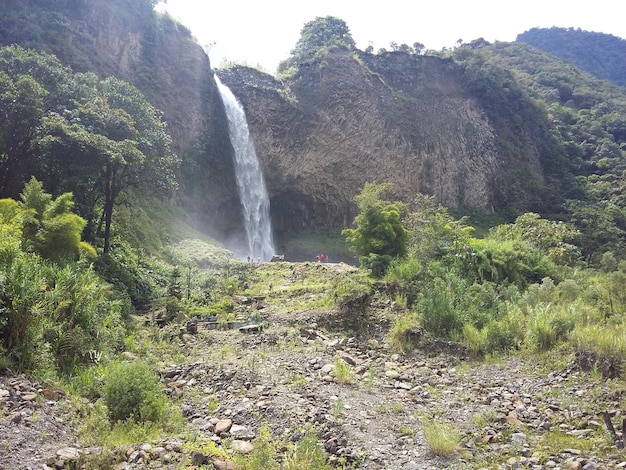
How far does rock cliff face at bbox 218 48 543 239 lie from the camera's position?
3616 centimetres

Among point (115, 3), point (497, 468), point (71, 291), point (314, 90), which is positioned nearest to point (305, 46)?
point (314, 90)

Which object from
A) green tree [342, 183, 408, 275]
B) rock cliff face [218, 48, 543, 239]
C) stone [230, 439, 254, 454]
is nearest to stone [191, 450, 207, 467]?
stone [230, 439, 254, 454]

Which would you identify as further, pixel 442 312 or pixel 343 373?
pixel 442 312

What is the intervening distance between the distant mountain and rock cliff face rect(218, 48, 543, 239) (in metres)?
68.0

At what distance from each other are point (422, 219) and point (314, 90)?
2569cm

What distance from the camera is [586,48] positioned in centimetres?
10531

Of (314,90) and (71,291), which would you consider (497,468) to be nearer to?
(71,291)

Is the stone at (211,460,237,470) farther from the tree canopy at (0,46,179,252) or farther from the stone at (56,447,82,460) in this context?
the tree canopy at (0,46,179,252)

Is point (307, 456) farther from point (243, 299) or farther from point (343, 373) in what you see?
point (243, 299)

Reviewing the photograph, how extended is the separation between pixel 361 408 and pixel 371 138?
35853mm

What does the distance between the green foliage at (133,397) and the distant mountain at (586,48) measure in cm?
11386

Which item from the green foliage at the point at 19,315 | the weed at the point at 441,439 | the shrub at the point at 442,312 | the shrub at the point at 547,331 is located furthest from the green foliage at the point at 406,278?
the green foliage at the point at 19,315

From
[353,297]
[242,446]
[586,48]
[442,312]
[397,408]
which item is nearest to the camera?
[242,446]

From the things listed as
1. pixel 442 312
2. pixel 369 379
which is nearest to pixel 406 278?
pixel 442 312
